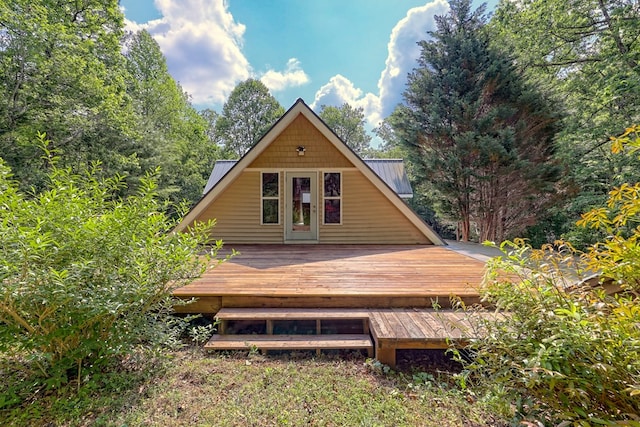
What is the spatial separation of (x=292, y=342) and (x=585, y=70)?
1398cm

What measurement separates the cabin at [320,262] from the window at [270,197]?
27 millimetres

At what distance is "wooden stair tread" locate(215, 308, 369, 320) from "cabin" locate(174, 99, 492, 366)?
0.01 metres

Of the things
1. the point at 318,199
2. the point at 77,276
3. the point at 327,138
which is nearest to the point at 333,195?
the point at 318,199

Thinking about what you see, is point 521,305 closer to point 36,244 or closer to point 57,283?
point 57,283

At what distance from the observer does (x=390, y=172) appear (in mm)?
11375

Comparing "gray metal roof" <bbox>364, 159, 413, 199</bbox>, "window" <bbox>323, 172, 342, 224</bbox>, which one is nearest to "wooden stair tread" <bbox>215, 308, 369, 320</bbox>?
"window" <bbox>323, 172, 342, 224</bbox>

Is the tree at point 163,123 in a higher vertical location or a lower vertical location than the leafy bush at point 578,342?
higher

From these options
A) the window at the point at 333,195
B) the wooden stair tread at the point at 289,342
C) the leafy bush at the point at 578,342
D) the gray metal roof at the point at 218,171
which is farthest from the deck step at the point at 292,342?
the gray metal roof at the point at 218,171

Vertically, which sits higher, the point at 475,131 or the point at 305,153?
the point at 475,131

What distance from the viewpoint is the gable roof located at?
6668mm

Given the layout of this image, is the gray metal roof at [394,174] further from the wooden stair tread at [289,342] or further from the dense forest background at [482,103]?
the wooden stair tread at [289,342]

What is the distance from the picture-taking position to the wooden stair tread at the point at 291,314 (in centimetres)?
288

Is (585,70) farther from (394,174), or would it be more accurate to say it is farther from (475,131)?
(394,174)

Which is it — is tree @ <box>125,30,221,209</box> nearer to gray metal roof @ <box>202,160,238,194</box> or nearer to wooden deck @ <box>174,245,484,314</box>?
gray metal roof @ <box>202,160,238,194</box>
